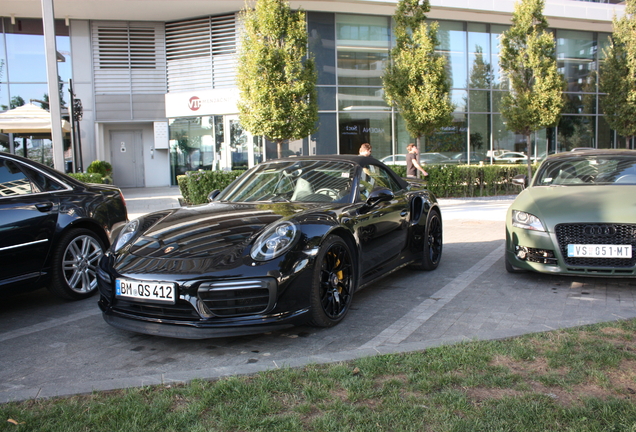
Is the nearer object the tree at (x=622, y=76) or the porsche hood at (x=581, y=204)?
the porsche hood at (x=581, y=204)

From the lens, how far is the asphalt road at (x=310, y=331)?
3.39 metres

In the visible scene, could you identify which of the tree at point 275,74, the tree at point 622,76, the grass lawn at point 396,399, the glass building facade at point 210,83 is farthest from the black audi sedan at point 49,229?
the tree at point 622,76

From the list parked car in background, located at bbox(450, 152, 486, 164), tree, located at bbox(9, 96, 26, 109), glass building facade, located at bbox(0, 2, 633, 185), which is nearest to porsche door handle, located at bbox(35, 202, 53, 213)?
glass building facade, located at bbox(0, 2, 633, 185)

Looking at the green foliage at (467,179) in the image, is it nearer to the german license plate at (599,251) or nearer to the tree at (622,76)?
the tree at (622,76)

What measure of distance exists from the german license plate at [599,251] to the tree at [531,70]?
45.1ft

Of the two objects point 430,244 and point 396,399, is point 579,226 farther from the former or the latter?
point 396,399

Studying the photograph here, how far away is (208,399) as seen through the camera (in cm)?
287

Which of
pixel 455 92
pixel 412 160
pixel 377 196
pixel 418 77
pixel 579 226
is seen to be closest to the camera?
pixel 377 196

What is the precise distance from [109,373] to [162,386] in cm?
52

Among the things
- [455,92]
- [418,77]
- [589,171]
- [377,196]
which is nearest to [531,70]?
[455,92]

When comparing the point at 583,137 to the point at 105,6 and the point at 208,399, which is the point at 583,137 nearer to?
the point at 105,6

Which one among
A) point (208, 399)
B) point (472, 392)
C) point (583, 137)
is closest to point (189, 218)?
point (208, 399)

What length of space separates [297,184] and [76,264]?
7.51 ft

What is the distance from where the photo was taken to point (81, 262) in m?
5.25
